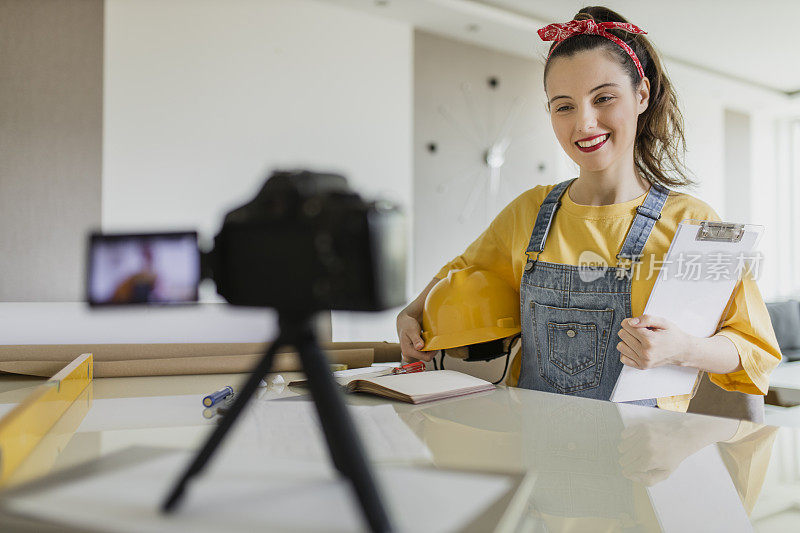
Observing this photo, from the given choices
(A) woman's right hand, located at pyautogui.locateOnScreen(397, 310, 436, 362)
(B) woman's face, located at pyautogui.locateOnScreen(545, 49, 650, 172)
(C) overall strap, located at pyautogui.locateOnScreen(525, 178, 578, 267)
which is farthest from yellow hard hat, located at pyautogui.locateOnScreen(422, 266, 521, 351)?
(B) woman's face, located at pyautogui.locateOnScreen(545, 49, 650, 172)

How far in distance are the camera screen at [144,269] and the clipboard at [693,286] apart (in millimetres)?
787

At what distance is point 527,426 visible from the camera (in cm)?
78

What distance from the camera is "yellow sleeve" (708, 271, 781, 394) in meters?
1.07

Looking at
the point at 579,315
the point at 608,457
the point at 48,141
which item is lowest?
the point at 608,457

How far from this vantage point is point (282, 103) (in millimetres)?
3520

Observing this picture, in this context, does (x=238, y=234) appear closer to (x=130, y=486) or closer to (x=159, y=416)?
(x=130, y=486)

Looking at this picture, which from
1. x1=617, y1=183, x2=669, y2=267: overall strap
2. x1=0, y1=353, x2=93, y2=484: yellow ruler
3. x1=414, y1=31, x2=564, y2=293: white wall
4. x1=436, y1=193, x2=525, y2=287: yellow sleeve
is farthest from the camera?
x1=414, y1=31, x2=564, y2=293: white wall

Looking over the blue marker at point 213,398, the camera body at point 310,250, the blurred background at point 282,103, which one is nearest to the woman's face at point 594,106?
the blue marker at point 213,398

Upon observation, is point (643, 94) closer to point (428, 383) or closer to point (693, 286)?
point (693, 286)

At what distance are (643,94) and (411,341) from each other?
2.42 ft

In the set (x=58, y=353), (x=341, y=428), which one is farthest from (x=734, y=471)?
(x=58, y=353)

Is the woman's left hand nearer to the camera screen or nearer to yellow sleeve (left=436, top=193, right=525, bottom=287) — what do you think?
yellow sleeve (left=436, top=193, right=525, bottom=287)

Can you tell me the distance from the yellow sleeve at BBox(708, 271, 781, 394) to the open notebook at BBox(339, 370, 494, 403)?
48 centimetres

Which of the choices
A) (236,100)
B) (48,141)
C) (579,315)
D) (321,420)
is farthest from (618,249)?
(48,141)
